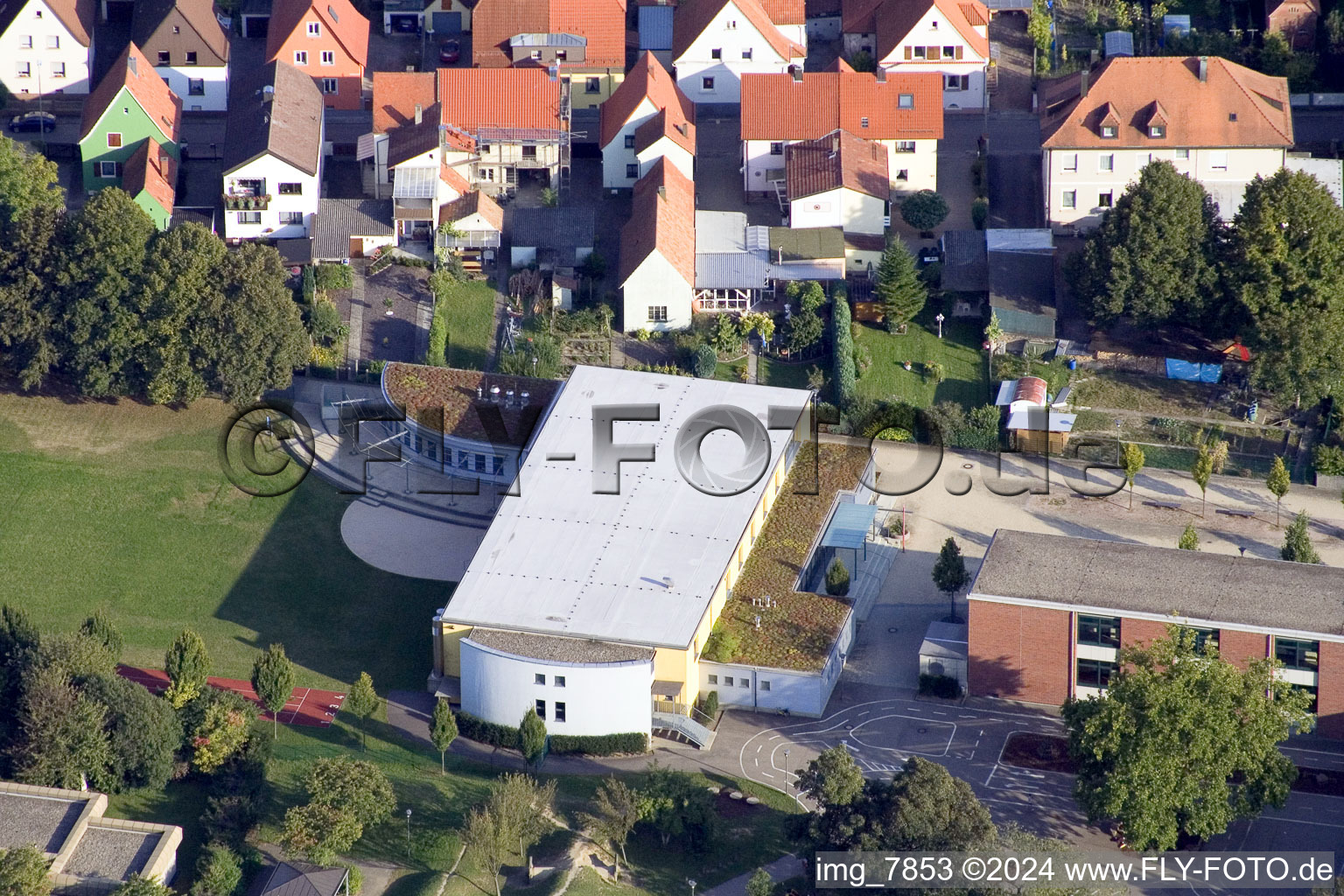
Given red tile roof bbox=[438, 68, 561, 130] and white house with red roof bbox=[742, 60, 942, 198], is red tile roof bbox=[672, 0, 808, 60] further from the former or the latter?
red tile roof bbox=[438, 68, 561, 130]

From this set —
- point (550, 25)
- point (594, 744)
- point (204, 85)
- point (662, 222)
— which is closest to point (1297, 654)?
point (594, 744)

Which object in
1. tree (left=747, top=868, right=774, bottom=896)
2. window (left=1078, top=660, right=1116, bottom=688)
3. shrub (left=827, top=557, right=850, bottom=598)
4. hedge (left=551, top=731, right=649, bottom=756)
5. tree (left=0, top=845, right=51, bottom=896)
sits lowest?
tree (left=747, top=868, right=774, bottom=896)

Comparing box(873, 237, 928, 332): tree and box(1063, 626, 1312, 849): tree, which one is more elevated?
box(873, 237, 928, 332): tree

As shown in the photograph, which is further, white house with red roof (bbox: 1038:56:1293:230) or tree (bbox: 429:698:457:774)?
white house with red roof (bbox: 1038:56:1293:230)

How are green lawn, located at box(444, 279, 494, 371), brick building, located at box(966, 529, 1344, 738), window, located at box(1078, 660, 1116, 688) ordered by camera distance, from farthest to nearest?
green lawn, located at box(444, 279, 494, 371), window, located at box(1078, 660, 1116, 688), brick building, located at box(966, 529, 1344, 738)

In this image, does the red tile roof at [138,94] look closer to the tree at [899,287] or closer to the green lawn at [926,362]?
the tree at [899,287]

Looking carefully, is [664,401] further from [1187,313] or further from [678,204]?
[1187,313]

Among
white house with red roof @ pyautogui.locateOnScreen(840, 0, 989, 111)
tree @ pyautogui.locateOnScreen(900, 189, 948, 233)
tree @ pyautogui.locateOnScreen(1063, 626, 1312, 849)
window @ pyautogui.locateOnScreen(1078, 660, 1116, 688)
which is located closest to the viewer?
tree @ pyautogui.locateOnScreen(1063, 626, 1312, 849)

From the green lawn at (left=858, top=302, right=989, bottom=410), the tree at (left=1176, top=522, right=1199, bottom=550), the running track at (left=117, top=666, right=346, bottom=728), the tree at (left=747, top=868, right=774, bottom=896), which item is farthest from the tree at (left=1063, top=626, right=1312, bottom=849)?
the running track at (left=117, top=666, right=346, bottom=728)
